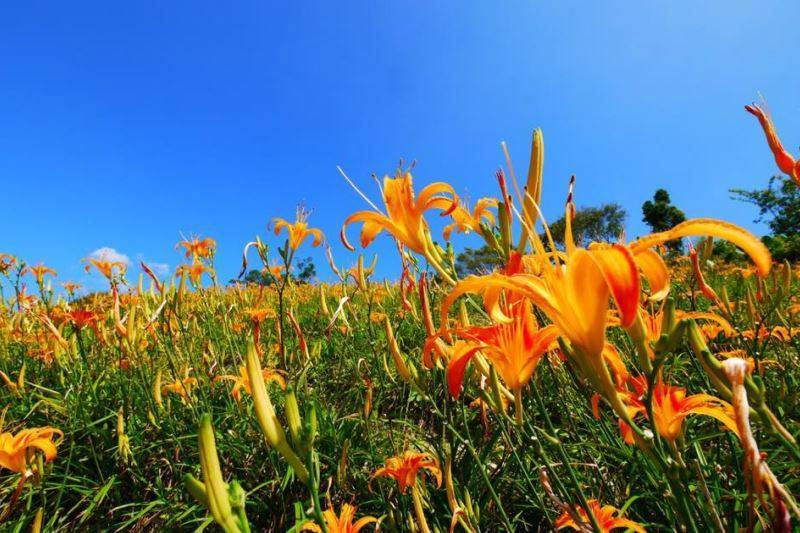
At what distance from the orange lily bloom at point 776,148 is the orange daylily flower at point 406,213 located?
2.31 ft

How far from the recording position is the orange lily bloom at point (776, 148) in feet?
3.15

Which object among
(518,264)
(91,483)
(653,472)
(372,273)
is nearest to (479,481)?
(653,472)

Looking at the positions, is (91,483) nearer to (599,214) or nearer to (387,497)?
(387,497)

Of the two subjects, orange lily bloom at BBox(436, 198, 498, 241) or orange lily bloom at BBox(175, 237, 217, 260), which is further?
orange lily bloom at BBox(175, 237, 217, 260)

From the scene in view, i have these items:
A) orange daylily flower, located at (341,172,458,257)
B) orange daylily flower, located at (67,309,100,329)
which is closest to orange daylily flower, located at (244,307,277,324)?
orange daylily flower, located at (67,309,100,329)

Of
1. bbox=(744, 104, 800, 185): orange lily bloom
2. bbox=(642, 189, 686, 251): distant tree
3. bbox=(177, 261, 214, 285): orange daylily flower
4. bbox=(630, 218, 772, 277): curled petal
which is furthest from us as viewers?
bbox=(642, 189, 686, 251): distant tree

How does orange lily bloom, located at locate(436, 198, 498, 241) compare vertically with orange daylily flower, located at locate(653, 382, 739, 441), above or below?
above

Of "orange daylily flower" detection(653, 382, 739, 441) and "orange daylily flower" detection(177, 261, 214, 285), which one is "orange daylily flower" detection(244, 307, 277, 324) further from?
"orange daylily flower" detection(653, 382, 739, 441)

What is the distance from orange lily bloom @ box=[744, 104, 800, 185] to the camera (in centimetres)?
96

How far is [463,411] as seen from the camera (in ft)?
4.30

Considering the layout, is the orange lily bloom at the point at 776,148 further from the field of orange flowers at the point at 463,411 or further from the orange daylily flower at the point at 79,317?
the orange daylily flower at the point at 79,317

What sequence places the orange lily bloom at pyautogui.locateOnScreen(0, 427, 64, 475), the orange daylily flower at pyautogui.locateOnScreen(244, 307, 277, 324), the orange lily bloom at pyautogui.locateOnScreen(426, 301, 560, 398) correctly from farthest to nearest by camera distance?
the orange daylily flower at pyautogui.locateOnScreen(244, 307, 277, 324) → the orange lily bloom at pyautogui.locateOnScreen(0, 427, 64, 475) → the orange lily bloom at pyautogui.locateOnScreen(426, 301, 560, 398)

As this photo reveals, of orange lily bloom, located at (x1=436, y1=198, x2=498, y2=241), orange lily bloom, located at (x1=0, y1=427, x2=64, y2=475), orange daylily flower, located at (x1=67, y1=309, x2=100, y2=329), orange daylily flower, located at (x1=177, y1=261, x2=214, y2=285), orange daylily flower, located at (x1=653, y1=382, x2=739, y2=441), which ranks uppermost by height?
orange daylily flower, located at (x1=177, y1=261, x2=214, y2=285)

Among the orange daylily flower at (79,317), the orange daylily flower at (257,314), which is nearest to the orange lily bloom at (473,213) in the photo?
the orange daylily flower at (257,314)
